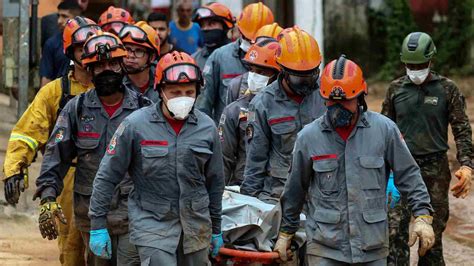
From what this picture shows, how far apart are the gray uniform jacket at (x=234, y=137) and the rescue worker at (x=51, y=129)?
126cm

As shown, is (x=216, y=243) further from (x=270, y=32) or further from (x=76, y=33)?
(x=270, y=32)

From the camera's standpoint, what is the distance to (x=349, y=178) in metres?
7.98

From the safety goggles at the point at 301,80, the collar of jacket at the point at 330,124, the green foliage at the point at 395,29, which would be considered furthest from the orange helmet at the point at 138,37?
the green foliage at the point at 395,29

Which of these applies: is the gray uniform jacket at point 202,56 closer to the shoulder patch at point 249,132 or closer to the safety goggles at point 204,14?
the safety goggles at point 204,14

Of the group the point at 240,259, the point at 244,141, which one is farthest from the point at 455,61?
the point at 240,259

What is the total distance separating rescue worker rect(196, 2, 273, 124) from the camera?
1233 centimetres

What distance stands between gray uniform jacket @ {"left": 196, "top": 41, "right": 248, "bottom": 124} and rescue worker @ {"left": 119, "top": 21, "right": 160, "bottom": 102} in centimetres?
200

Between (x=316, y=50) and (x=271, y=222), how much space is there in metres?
1.40

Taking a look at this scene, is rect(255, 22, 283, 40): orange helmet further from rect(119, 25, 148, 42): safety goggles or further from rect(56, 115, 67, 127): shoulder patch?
rect(56, 115, 67, 127): shoulder patch

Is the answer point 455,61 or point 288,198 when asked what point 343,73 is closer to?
point 288,198

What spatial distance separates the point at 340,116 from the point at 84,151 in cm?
208

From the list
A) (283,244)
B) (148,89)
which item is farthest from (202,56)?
(283,244)

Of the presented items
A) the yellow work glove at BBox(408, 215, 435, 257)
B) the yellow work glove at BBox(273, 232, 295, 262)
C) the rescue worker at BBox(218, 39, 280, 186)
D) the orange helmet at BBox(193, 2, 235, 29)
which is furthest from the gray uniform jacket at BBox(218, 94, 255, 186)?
the orange helmet at BBox(193, 2, 235, 29)

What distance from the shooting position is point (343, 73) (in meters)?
8.12
